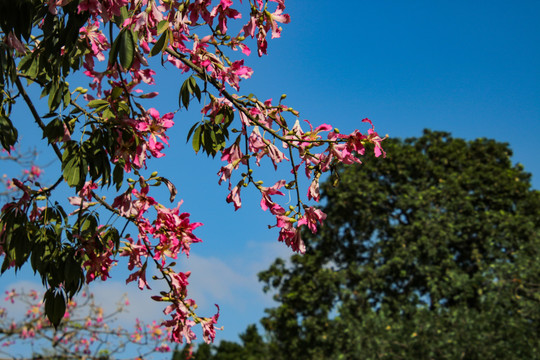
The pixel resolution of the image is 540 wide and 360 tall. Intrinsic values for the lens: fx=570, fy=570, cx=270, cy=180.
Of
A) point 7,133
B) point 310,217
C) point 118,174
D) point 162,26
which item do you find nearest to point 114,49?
point 162,26

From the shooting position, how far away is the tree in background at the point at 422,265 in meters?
9.41

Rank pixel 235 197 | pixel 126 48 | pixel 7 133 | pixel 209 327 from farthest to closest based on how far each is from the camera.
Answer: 1. pixel 209 327
2. pixel 7 133
3. pixel 235 197
4. pixel 126 48

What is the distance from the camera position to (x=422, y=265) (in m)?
11.1

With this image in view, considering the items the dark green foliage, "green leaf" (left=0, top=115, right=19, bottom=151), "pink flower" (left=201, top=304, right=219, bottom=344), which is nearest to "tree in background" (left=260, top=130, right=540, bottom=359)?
"pink flower" (left=201, top=304, right=219, bottom=344)

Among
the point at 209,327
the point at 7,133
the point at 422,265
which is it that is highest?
the point at 422,265

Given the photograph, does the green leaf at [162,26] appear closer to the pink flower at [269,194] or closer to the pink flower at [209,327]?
the pink flower at [269,194]

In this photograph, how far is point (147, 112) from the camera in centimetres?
236

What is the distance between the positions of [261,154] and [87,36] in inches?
41.1

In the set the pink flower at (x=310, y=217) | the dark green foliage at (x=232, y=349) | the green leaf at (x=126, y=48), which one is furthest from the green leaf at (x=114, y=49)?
the dark green foliage at (x=232, y=349)

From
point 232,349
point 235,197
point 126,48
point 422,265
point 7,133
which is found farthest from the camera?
point 232,349

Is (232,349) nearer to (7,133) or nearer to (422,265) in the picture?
(422,265)

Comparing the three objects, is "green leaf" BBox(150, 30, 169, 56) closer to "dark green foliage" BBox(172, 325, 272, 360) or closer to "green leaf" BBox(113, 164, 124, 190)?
"green leaf" BBox(113, 164, 124, 190)

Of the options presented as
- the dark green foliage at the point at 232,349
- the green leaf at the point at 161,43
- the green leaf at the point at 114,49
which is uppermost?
the dark green foliage at the point at 232,349

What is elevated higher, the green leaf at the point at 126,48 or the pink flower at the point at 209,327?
the green leaf at the point at 126,48
